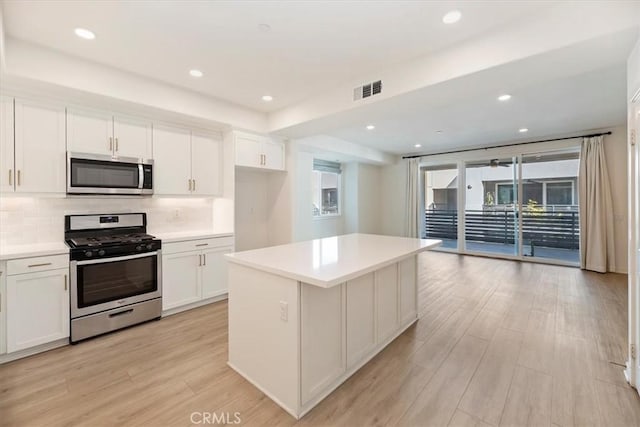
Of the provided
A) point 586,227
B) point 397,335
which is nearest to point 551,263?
point 586,227

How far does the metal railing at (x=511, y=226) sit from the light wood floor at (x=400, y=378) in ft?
9.82

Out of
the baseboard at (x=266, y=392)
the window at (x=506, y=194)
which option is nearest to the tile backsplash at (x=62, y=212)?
the baseboard at (x=266, y=392)

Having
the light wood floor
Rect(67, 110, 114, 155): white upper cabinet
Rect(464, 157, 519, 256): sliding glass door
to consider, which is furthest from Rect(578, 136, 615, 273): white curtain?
Rect(67, 110, 114, 155): white upper cabinet

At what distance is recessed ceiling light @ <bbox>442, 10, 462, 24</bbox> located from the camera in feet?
6.84

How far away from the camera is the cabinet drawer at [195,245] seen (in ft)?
11.0

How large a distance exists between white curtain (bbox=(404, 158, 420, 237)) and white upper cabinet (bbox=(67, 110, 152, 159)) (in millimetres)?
6173

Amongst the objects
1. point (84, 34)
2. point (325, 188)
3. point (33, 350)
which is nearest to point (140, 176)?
point (84, 34)

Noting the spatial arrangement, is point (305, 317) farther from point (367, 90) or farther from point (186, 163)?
point (186, 163)

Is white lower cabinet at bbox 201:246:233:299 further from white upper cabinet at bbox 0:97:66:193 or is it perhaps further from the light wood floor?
white upper cabinet at bbox 0:97:66:193

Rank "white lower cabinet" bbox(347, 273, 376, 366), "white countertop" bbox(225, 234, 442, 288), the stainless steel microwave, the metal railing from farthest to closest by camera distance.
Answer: the metal railing, the stainless steel microwave, "white lower cabinet" bbox(347, 273, 376, 366), "white countertop" bbox(225, 234, 442, 288)

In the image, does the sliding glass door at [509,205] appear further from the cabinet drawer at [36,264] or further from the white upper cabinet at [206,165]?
the cabinet drawer at [36,264]

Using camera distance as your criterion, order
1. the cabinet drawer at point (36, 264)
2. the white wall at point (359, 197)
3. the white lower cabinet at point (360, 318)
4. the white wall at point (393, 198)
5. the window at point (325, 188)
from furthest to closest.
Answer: the white wall at point (393, 198) < the white wall at point (359, 197) < the window at point (325, 188) < the cabinet drawer at point (36, 264) < the white lower cabinet at point (360, 318)

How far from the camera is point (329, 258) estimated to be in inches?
87.3

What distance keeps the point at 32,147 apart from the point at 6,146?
0.54 ft
